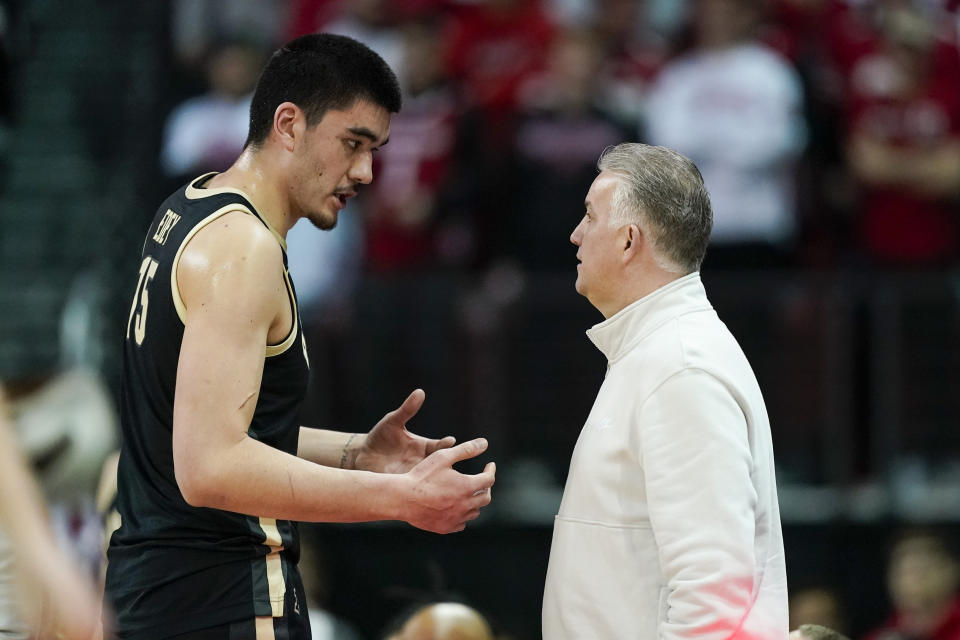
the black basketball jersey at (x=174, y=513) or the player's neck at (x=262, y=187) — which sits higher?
the player's neck at (x=262, y=187)

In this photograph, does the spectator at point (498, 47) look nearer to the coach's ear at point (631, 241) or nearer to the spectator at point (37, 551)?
the coach's ear at point (631, 241)

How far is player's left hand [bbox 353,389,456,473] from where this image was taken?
→ 3.97m

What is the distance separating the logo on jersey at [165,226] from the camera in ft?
11.5

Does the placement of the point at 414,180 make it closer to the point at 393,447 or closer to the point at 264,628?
the point at 393,447

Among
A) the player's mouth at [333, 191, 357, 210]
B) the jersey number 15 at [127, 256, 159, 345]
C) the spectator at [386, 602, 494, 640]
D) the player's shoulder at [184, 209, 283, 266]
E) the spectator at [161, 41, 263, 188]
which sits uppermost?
the spectator at [161, 41, 263, 188]

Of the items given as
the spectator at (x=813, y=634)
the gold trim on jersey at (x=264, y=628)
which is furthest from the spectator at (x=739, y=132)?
the gold trim on jersey at (x=264, y=628)

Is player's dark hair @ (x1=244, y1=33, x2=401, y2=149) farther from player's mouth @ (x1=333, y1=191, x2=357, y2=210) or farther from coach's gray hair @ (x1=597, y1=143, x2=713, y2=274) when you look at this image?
coach's gray hair @ (x1=597, y1=143, x2=713, y2=274)

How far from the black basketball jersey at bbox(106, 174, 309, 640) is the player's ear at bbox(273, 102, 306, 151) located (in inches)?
8.0

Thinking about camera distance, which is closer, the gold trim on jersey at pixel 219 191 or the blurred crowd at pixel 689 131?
the gold trim on jersey at pixel 219 191

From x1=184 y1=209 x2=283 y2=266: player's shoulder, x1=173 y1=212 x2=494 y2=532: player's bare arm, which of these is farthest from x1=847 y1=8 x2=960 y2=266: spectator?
x1=184 y1=209 x2=283 y2=266: player's shoulder

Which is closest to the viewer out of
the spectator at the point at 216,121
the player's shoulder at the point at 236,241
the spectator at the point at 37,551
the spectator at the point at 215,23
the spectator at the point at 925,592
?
the spectator at the point at 37,551

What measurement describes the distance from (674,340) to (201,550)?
1277mm

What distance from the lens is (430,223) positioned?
824 cm

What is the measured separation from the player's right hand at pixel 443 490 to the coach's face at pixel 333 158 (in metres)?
0.74
